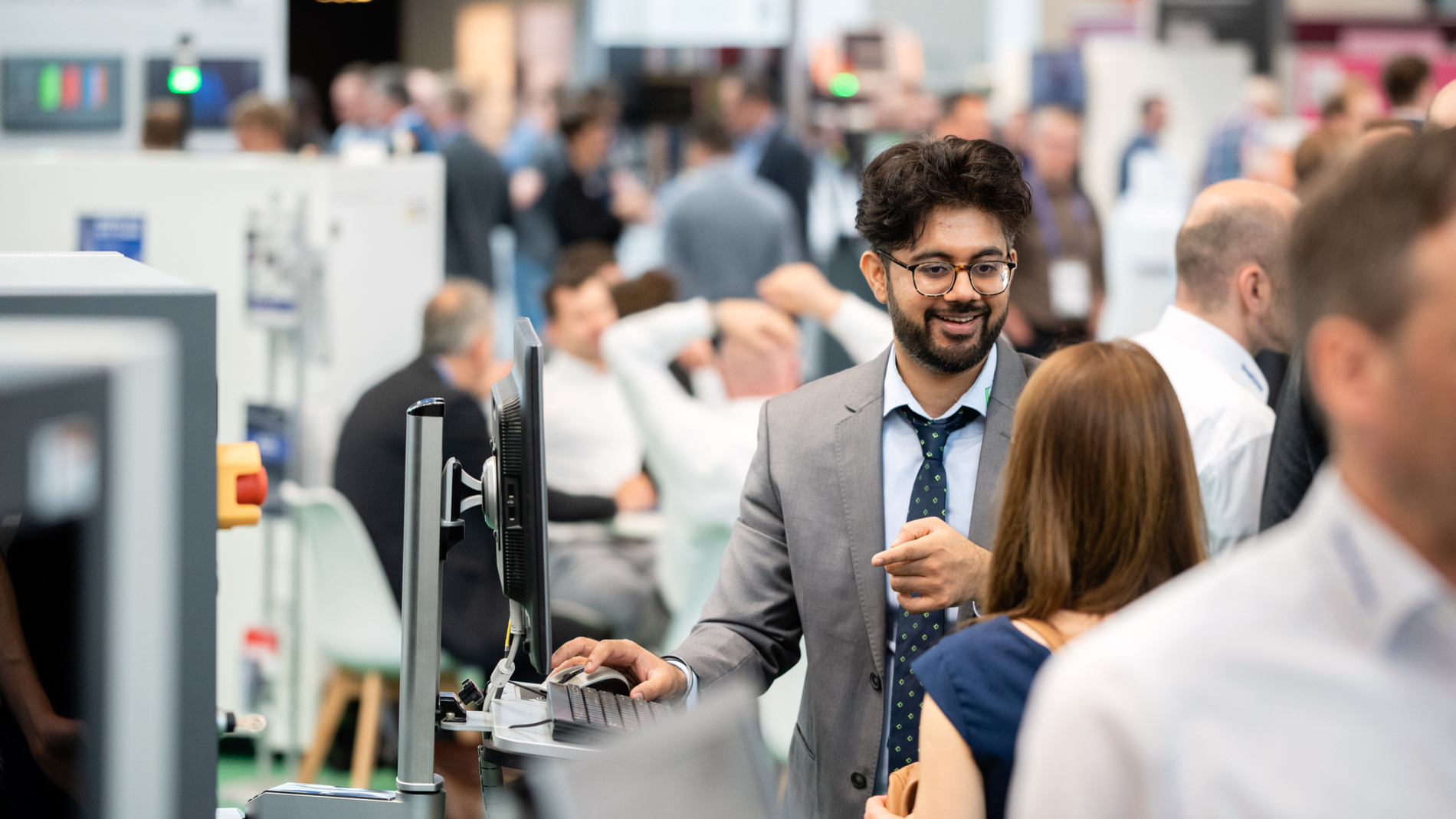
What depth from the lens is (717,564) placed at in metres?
3.41

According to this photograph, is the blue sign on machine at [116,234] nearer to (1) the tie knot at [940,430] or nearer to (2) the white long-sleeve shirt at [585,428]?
(2) the white long-sleeve shirt at [585,428]

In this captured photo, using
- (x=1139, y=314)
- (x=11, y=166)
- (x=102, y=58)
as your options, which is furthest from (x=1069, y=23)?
(x=11, y=166)

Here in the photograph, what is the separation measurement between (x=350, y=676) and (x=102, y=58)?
3.28 m

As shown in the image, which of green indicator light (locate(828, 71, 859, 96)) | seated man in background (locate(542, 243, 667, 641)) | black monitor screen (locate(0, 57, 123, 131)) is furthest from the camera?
green indicator light (locate(828, 71, 859, 96))

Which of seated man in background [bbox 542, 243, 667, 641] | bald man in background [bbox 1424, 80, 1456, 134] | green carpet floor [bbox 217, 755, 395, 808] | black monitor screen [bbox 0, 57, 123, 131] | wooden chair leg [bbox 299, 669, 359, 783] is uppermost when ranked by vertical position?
black monitor screen [bbox 0, 57, 123, 131]

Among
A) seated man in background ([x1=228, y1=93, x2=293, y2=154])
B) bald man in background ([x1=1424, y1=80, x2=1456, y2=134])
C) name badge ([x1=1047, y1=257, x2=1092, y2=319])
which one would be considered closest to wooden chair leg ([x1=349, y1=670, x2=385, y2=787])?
bald man in background ([x1=1424, y1=80, x2=1456, y2=134])

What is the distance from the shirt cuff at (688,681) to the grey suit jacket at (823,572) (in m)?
0.01

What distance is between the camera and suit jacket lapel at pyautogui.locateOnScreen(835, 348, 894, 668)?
177 cm

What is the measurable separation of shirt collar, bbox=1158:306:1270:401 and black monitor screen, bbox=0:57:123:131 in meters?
4.73

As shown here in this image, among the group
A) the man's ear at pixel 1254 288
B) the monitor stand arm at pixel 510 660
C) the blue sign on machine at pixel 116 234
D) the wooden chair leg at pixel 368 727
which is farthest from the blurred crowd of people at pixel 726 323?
the blue sign on machine at pixel 116 234

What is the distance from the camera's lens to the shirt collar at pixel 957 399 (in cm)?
182

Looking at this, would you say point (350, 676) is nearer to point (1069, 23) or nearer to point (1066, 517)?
point (1066, 517)

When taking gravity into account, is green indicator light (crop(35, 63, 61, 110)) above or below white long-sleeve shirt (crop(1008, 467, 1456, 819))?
above

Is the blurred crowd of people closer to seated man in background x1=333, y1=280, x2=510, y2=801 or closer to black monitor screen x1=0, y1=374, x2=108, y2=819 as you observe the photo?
seated man in background x1=333, y1=280, x2=510, y2=801
